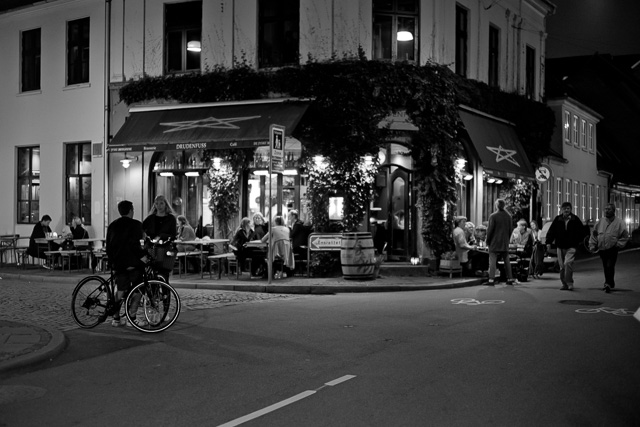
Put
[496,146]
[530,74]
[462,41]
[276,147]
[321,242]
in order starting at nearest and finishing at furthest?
[276,147], [321,242], [462,41], [496,146], [530,74]

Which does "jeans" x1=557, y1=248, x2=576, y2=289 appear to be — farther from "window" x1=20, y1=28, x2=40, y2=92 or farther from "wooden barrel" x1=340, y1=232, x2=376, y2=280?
"window" x1=20, y1=28, x2=40, y2=92

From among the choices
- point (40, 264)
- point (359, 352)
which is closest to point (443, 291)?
point (359, 352)

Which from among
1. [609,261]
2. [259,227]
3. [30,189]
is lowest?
[609,261]

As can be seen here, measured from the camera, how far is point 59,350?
8.91 m

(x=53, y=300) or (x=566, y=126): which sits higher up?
(x=566, y=126)

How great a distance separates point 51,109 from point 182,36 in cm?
539

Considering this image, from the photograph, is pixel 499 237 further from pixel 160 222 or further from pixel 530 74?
pixel 530 74

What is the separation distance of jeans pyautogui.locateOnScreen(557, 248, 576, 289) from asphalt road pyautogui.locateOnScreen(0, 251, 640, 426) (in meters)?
3.34

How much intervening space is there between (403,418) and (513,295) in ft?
31.5

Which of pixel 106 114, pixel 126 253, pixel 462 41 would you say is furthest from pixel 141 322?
pixel 462 41

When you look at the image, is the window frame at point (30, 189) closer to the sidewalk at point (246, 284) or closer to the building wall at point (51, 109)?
the building wall at point (51, 109)

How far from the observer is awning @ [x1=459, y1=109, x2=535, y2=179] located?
21688mm

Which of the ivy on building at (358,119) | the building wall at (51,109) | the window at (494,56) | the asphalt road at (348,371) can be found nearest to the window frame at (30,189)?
the building wall at (51,109)

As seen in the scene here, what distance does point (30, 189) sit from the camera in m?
24.6
